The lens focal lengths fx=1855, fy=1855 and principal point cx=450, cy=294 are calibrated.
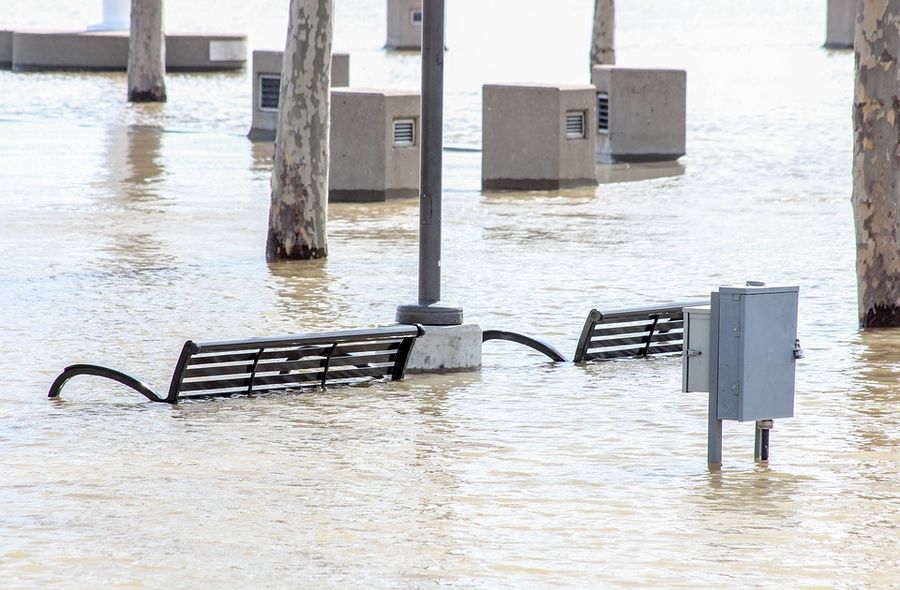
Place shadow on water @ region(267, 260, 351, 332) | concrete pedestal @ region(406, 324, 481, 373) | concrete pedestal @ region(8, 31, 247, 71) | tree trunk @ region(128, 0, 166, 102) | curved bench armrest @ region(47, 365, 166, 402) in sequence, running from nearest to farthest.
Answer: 1. curved bench armrest @ region(47, 365, 166, 402)
2. concrete pedestal @ region(406, 324, 481, 373)
3. shadow on water @ region(267, 260, 351, 332)
4. tree trunk @ region(128, 0, 166, 102)
5. concrete pedestal @ region(8, 31, 247, 71)

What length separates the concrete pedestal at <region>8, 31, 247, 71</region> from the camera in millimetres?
40344

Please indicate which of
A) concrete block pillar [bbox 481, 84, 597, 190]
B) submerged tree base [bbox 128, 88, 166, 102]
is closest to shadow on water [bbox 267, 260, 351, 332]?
concrete block pillar [bbox 481, 84, 597, 190]

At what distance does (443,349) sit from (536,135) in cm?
1036

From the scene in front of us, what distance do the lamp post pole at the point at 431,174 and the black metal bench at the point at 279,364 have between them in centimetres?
31

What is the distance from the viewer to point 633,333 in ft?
36.1

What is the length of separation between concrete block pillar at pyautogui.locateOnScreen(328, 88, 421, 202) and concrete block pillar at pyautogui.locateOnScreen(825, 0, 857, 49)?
31644 millimetres

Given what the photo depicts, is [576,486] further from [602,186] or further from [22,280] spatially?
[602,186]

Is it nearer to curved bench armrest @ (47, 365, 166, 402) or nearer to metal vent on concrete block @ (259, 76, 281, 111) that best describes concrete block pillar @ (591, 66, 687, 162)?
metal vent on concrete block @ (259, 76, 281, 111)

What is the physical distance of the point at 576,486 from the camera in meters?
7.57

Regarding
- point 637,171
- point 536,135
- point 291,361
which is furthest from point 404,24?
point 291,361

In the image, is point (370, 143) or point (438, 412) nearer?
point (438, 412)

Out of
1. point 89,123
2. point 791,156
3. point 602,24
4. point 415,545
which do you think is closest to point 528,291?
point 415,545

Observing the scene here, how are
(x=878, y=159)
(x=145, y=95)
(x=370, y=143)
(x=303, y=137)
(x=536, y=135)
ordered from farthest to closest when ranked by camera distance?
1. (x=145, y=95)
2. (x=536, y=135)
3. (x=370, y=143)
4. (x=303, y=137)
5. (x=878, y=159)

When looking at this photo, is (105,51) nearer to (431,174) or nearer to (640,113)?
(640,113)
